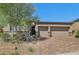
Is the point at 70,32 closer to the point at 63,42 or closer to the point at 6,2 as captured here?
the point at 63,42

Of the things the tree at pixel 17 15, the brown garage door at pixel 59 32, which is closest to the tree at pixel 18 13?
the tree at pixel 17 15

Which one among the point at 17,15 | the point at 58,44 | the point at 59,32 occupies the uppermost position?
the point at 17,15

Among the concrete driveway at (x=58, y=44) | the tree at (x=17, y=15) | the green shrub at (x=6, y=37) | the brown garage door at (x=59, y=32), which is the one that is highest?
the tree at (x=17, y=15)

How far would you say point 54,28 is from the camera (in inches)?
372

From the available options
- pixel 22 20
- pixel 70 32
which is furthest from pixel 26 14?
pixel 70 32

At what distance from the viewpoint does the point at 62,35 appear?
9445mm

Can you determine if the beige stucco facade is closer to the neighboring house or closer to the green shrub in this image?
the neighboring house

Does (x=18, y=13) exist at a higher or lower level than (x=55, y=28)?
higher

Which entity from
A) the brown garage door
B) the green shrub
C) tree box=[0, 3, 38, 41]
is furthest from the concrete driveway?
the green shrub

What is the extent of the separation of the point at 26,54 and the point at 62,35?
0.58m

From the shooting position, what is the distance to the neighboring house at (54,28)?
9406mm

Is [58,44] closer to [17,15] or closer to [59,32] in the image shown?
[59,32]

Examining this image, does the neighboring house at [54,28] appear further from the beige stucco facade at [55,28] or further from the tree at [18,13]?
the tree at [18,13]

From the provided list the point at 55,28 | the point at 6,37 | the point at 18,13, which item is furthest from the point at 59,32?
the point at 6,37
